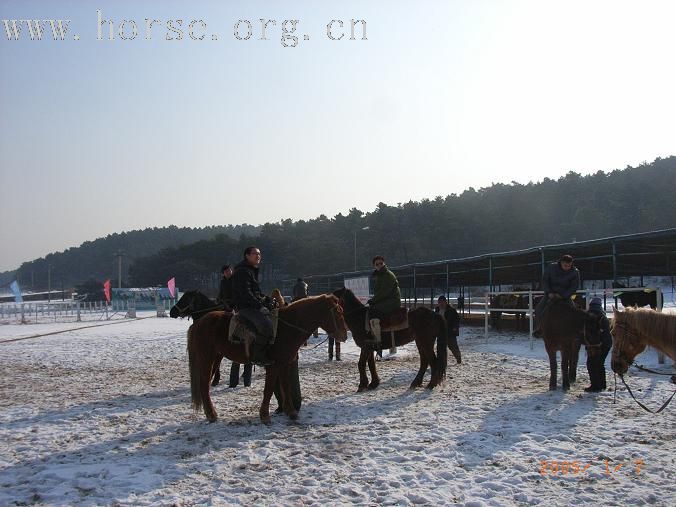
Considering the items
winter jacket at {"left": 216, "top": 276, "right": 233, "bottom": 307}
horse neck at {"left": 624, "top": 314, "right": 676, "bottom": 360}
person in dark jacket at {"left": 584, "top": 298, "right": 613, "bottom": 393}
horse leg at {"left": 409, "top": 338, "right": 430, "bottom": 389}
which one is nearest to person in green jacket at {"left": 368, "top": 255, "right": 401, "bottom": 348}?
horse leg at {"left": 409, "top": 338, "right": 430, "bottom": 389}

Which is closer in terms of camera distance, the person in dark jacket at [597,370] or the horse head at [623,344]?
the horse head at [623,344]

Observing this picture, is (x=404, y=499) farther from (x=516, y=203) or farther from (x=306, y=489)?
(x=516, y=203)

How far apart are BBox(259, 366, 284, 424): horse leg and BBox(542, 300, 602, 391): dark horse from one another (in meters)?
Answer: 4.80

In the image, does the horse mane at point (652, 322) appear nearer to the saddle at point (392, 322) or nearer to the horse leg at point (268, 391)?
the saddle at point (392, 322)

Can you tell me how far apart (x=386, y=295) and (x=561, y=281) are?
10.0 ft

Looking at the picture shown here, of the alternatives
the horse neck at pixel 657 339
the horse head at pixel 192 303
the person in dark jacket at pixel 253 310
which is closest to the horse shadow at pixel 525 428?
the horse neck at pixel 657 339

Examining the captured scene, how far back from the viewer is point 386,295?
9.52 meters

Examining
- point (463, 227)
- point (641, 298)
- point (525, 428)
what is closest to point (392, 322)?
point (525, 428)

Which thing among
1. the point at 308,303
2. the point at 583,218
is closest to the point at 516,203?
the point at 583,218

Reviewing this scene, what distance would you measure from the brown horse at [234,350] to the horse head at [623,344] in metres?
3.93

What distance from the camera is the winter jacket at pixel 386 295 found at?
9516 mm

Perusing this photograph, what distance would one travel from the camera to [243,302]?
7207mm

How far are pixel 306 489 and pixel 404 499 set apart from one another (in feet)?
2.95

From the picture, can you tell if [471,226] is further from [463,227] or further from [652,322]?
[652,322]
